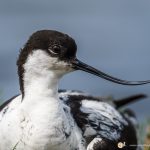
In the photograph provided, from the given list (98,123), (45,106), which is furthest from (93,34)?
(45,106)

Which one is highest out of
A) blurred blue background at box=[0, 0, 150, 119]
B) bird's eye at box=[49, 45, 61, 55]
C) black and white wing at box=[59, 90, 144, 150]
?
bird's eye at box=[49, 45, 61, 55]

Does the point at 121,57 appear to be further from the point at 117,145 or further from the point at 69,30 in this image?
the point at 117,145

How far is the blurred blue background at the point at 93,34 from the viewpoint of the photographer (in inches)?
707

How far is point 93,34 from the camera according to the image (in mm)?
20516

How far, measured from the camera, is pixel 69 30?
19984 millimetres

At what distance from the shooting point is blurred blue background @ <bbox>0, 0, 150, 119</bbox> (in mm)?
17969

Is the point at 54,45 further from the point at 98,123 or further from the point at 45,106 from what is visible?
the point at 98,123

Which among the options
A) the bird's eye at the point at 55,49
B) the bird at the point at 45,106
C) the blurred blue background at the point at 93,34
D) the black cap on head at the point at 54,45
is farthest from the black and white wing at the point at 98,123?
the blurred blue background at the point at 93,34

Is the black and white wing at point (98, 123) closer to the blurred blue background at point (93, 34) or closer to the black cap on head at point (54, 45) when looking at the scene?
the black cap on head at point (54, 45)

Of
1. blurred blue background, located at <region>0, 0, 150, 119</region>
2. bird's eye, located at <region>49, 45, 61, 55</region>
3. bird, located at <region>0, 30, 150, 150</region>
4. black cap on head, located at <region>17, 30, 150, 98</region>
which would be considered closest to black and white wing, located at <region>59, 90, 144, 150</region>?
bird, located at <region>0, 30, 150, 150</region>

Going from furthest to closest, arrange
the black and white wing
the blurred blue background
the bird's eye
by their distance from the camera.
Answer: the blurred blue background, the black and white wing, the bird's eye

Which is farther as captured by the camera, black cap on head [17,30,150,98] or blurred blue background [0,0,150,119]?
blurred blue background [0,0,150,119]

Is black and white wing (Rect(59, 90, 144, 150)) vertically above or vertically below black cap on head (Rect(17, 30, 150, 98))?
below

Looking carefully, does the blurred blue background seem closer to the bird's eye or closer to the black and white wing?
the black and white wing
